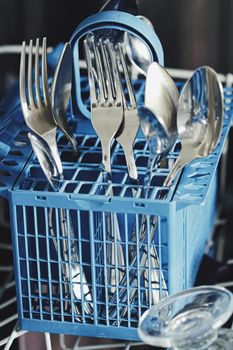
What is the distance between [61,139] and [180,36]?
14.2 inches

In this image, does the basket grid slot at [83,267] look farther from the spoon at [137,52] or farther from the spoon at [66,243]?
the spoon at [137,52]

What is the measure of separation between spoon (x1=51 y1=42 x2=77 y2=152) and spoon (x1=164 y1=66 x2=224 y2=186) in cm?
13

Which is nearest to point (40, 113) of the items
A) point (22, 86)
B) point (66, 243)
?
point (22, 86)

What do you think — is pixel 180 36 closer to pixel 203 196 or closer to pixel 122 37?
pixel 122 37

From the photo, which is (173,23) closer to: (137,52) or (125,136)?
(137,52)

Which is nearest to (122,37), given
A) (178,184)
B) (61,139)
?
(61,139)

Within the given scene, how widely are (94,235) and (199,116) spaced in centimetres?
16

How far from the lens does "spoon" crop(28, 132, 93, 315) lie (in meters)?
0.90

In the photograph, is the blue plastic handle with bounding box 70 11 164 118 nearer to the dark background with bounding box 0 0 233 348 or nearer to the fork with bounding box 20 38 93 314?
the fork with bounding box 20 38 93 314

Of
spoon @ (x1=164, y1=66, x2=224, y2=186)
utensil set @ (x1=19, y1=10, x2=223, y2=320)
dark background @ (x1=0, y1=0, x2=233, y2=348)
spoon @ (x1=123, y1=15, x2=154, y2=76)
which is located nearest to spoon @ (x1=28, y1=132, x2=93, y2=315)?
utensil set @ (x1=19, y1=10, x2=223, y2=320)

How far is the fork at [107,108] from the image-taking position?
917 millimetres

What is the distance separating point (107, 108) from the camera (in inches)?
36.6

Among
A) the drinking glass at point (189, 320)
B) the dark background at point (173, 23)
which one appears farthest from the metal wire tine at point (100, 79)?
the dark background at point (173, 23)

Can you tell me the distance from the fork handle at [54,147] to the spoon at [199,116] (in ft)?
0.36
